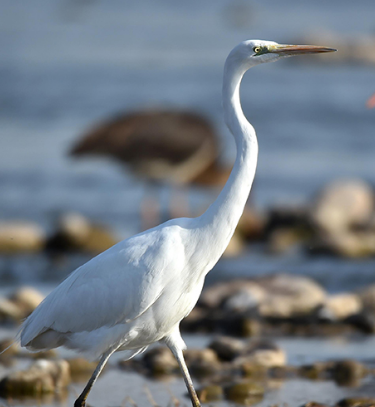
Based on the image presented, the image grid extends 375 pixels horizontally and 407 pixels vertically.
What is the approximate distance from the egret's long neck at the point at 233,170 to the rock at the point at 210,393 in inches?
50.3

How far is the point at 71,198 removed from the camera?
1214 centimetres

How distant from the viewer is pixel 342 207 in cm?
984

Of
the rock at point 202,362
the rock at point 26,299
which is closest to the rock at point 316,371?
the rock at point 202,362

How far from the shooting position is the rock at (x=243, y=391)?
4711 mm

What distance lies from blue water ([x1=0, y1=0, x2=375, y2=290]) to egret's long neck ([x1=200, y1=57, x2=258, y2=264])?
4434 mm

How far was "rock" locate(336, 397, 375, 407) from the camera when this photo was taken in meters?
4.32

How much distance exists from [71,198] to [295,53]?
8720 millimetres

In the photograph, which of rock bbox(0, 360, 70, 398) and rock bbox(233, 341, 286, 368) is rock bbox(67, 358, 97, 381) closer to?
rock bbox(0, 360, 70, 398)

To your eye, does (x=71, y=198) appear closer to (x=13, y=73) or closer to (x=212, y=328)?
(x=212, y=328)

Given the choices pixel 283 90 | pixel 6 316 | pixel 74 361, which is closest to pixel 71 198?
pixel 6 316

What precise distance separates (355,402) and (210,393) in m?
0.88

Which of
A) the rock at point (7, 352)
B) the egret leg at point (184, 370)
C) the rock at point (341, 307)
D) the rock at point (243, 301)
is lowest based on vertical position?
the rock at point (341, 307)

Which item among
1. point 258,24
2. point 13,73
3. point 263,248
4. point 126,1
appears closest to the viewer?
point 263,248

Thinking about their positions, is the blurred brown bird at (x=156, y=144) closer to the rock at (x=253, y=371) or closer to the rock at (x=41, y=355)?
the rock at (x=41, y=355)
